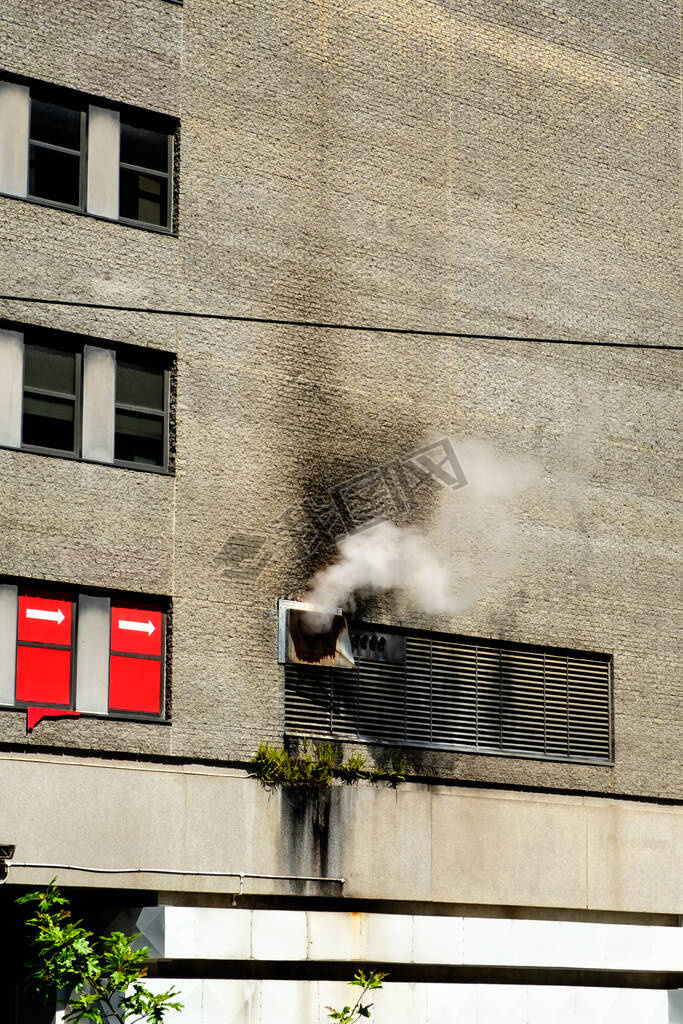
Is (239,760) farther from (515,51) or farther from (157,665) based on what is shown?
(515,51)

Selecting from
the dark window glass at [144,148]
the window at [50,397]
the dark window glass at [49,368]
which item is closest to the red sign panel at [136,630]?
the window at [50,397]

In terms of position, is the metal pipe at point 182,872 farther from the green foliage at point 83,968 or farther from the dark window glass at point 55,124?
the dark window glass at point 55,124

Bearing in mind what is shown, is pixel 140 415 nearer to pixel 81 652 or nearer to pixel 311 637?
pixel 81 652

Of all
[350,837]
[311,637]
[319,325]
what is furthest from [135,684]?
[319,325]

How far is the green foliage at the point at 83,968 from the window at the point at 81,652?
2.69m

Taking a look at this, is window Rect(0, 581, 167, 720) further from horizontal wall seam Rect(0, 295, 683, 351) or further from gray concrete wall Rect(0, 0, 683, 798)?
horizontal wall seam Rect(0, 295, 683, 351)

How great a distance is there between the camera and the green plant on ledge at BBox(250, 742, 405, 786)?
80.4 feet

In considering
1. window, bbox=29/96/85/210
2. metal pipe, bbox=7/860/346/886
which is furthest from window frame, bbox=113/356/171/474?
metal pipe, bbox=7/860/346/886

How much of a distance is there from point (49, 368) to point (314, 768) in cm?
640

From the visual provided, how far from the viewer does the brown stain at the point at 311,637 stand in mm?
25281

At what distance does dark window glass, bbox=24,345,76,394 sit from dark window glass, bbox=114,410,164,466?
0.84m

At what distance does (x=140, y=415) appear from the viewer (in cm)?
2480

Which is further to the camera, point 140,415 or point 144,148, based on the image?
point 144,148

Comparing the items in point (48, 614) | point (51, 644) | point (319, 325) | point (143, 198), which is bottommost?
point (51, 644)
